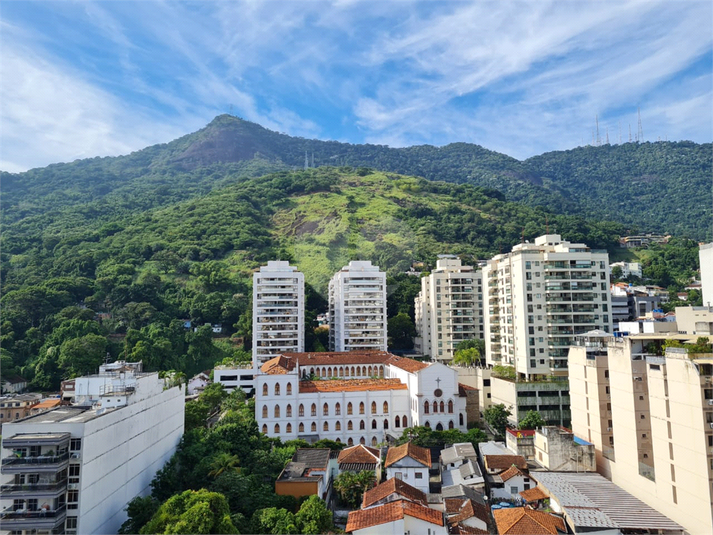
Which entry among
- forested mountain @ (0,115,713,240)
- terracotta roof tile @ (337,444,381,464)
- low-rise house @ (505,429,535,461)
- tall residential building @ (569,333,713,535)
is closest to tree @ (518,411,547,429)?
low-rise house @ (505,429,535,461)

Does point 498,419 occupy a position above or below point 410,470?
above

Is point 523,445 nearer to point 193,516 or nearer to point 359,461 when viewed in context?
point 359,461

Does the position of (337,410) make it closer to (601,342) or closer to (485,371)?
(485,371)

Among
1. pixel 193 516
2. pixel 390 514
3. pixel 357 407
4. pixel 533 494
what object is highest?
pixel 357 407

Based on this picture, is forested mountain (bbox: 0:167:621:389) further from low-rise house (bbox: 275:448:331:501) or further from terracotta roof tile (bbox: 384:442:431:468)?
terracotta roof tile (bbox: 384:442:431:468)

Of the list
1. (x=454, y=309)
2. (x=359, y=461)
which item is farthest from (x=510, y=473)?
(x=454, y=309)

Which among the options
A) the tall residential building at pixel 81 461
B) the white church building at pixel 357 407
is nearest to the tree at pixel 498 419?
the white church building at pixel 357 407

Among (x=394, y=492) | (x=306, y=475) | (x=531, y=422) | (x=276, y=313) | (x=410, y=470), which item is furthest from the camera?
(x=276, y=313)
